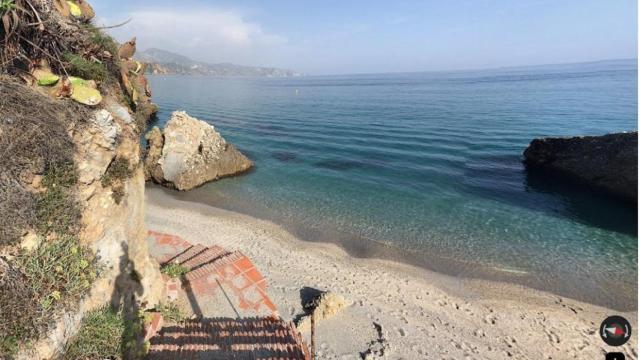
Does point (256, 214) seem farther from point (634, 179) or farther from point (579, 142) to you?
point (579, 142)

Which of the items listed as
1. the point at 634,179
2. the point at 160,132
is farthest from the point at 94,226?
the point at 634,179

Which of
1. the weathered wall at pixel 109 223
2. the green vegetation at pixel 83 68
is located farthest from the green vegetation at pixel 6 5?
the weathered wall at pixel 109 223

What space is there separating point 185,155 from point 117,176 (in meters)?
16.9

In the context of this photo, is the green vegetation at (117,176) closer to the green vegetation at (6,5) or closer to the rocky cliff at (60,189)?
the rocky cliff at (60,189)

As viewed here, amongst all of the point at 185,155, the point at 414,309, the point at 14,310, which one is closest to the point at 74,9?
the point at 14,310

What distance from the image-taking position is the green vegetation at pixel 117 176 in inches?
311

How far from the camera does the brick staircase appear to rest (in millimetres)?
8570

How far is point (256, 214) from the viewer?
2031cm

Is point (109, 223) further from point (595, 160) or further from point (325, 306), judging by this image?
point (595, 160)

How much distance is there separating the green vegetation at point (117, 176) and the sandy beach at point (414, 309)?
6.12 meters

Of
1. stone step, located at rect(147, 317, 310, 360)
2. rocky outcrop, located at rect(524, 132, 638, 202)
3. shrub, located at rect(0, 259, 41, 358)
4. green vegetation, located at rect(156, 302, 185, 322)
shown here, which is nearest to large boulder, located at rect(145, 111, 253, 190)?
green vegetation, located at rect(156, 302, 185, 322)

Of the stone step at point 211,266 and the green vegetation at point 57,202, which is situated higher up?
the green vegetation at point 57,202

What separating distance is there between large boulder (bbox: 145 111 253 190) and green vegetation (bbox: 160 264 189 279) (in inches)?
509

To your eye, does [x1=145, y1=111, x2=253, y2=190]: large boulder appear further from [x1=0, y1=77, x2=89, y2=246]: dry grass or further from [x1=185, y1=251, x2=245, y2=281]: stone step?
[x1=0, y1=77, x2=89, y2=246]: dry grass
